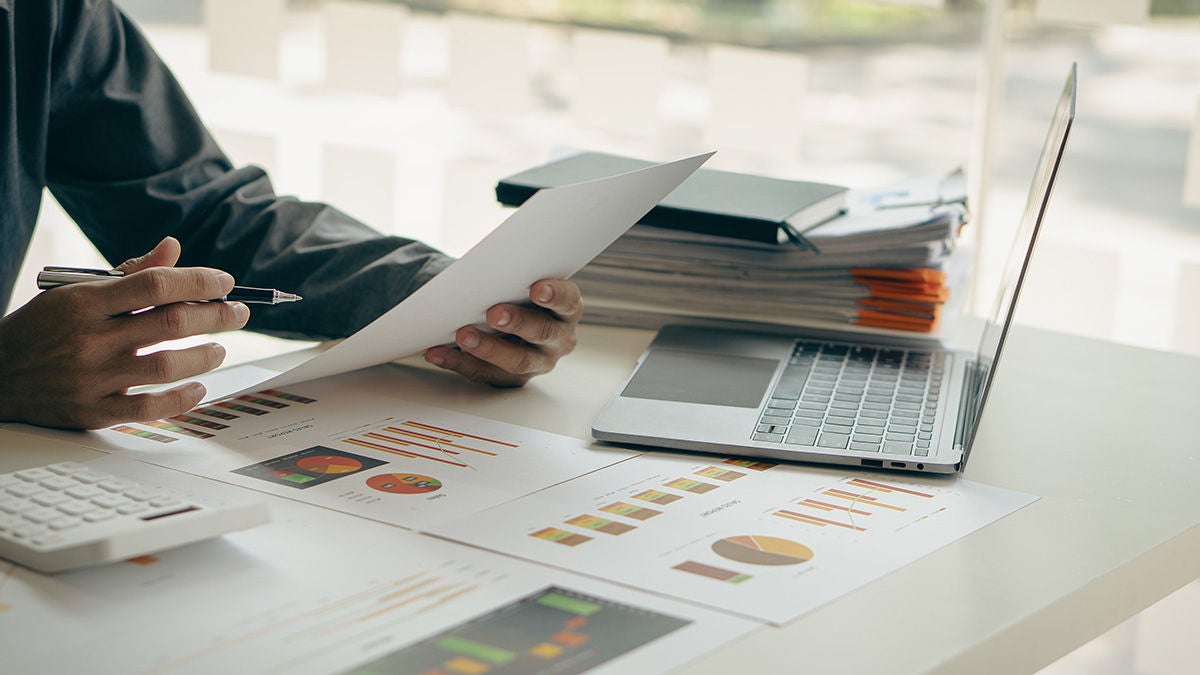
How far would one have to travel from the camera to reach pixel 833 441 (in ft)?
3.00

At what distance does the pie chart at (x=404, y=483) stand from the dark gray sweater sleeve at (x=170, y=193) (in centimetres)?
36

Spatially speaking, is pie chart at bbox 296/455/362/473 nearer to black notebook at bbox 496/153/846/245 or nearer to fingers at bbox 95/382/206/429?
fingers at bbox 95/382/206/429

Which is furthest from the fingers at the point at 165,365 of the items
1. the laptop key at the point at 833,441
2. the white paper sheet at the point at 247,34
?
the white paper sheet at the point at 247,34

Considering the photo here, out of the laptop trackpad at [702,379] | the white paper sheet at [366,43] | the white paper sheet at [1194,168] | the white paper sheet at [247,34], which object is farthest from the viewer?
the white paper sheet at [247,34]

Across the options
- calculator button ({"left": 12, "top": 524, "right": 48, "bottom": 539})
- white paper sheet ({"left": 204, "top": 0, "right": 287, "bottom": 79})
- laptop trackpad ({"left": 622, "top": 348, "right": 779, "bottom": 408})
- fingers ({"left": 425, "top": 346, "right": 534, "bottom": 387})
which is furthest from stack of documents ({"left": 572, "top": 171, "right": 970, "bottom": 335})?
white paper sheet ({"left": 204, "top": 0, "right": 287, "bottom": 79})

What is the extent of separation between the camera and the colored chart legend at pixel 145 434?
892 millimetres

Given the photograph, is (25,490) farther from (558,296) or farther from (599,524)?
(558,296)

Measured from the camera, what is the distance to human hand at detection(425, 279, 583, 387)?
1031 millimetres

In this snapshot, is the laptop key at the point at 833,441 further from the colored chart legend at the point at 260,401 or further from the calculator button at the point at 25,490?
the calculator button at the point at 25,490

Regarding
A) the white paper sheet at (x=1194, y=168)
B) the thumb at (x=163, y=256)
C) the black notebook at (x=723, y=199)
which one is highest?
the white paper sheet at (x=1194, y=168)

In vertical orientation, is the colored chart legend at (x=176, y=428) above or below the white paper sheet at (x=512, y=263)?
below

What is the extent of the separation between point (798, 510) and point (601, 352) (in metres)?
0.44

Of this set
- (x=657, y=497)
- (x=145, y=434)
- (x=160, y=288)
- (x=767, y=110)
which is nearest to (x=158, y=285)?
(x=160, y=288)

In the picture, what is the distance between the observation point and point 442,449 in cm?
90
